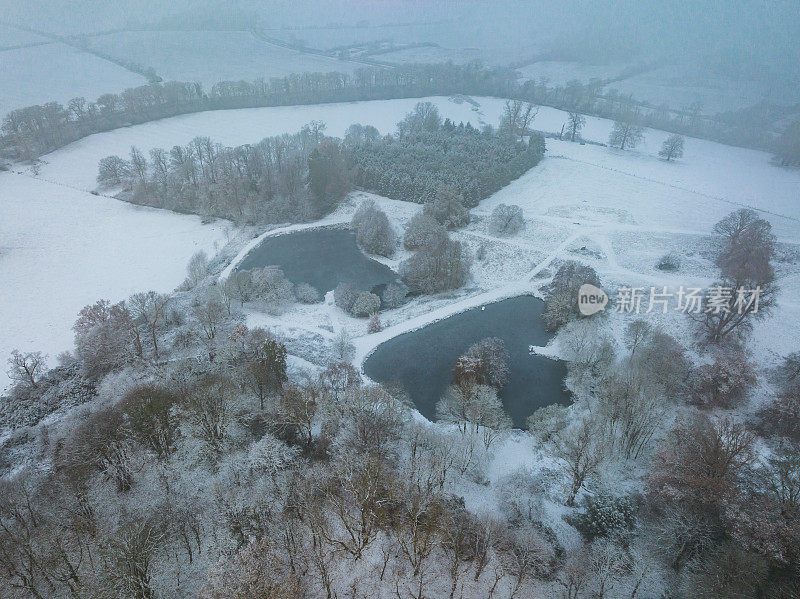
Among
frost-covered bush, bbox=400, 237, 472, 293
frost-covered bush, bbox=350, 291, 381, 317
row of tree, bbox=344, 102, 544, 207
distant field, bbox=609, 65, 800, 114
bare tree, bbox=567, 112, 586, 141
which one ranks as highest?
distant field, bbox=609, 65, 800, 114

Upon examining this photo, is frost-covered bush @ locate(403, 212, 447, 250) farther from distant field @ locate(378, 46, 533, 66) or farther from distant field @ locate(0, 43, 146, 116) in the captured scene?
distant field @ locate(378, 46, 533, 66)

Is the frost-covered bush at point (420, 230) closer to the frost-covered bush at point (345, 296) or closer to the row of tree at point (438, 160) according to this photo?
the row of tree at point (438, 160)

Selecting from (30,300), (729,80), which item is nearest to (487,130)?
(30,300)

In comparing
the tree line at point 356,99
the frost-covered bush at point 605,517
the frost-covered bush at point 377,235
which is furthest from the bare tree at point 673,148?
the frost-covered bush at point 605,517

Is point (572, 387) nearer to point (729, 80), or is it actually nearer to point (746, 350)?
point (746, 350)

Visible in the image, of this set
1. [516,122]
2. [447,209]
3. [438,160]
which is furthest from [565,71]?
[447,209]

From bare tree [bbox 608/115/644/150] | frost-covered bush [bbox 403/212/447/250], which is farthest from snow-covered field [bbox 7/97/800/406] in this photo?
frost-covered bush [bbox 403/212/447/250]
